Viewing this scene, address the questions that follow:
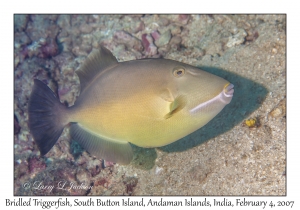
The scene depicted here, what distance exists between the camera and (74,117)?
8.48 feet

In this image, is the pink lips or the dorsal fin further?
the dorsal fin

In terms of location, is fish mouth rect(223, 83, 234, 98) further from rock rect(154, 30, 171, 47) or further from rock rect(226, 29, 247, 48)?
rock rect(154, 30, 171, 47)

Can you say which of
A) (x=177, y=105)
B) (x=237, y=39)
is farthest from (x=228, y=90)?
(x=237, y=39)

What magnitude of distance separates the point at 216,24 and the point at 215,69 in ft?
4.45

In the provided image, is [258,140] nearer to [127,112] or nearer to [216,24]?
[127,112]

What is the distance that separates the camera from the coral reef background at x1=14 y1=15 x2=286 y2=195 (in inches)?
113

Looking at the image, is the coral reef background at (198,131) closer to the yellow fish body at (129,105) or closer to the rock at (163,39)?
the rock at (163,39)

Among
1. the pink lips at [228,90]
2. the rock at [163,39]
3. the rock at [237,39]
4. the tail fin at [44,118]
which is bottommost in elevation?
the tail fin at [44,118]

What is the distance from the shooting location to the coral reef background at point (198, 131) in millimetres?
2865

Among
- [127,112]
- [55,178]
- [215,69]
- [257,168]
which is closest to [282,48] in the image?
[215,69]

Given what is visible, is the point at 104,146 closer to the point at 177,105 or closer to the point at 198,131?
the point at 177,105

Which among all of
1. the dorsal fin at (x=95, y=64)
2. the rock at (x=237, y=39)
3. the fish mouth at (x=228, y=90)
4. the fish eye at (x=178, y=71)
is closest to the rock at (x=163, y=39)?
the rock at (x=237, y=39)

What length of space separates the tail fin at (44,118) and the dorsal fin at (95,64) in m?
0.38

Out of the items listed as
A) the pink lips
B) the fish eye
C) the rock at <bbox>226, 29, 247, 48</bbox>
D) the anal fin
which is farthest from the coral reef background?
the fish eye
